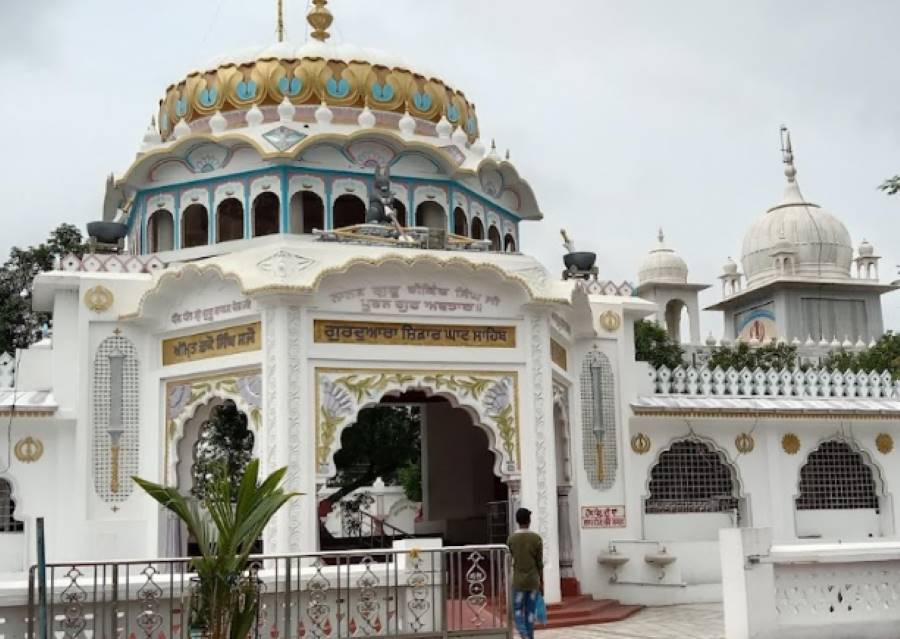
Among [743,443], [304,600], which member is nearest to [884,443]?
[743,443]

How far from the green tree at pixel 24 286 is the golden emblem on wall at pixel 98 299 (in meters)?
6.45

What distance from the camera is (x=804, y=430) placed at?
16.5 metres

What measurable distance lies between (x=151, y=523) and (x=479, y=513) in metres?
5.71

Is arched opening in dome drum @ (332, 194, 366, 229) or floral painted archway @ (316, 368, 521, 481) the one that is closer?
floral painted archway @ (316, 368, 521, 481)

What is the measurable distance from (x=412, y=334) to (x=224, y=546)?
5.26 m

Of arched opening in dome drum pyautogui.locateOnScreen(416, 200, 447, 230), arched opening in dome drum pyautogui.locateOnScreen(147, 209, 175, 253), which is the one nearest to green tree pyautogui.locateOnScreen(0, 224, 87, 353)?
arched opening in dome drum pyautogui.locateOnScreen(147, 209, 175, 253)

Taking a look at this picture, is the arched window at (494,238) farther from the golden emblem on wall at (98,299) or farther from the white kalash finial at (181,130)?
the golden emblem on wall at (98,299)

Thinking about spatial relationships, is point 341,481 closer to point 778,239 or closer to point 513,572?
point 513,572

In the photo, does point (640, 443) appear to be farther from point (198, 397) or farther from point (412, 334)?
point (198, 397)

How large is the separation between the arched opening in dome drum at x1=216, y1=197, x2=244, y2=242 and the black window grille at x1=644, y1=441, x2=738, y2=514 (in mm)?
6264

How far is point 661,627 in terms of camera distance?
11547 mm

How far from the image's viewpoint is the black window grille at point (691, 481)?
1588 centimetres

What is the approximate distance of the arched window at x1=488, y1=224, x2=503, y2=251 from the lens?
16609 millimetres

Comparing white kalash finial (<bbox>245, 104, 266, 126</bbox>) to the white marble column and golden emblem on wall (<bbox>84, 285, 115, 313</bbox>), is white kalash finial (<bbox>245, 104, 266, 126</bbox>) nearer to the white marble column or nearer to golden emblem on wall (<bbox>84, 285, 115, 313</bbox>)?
golden emblem on wall (<bbox>84, 285, 115, 313</bbox>)
